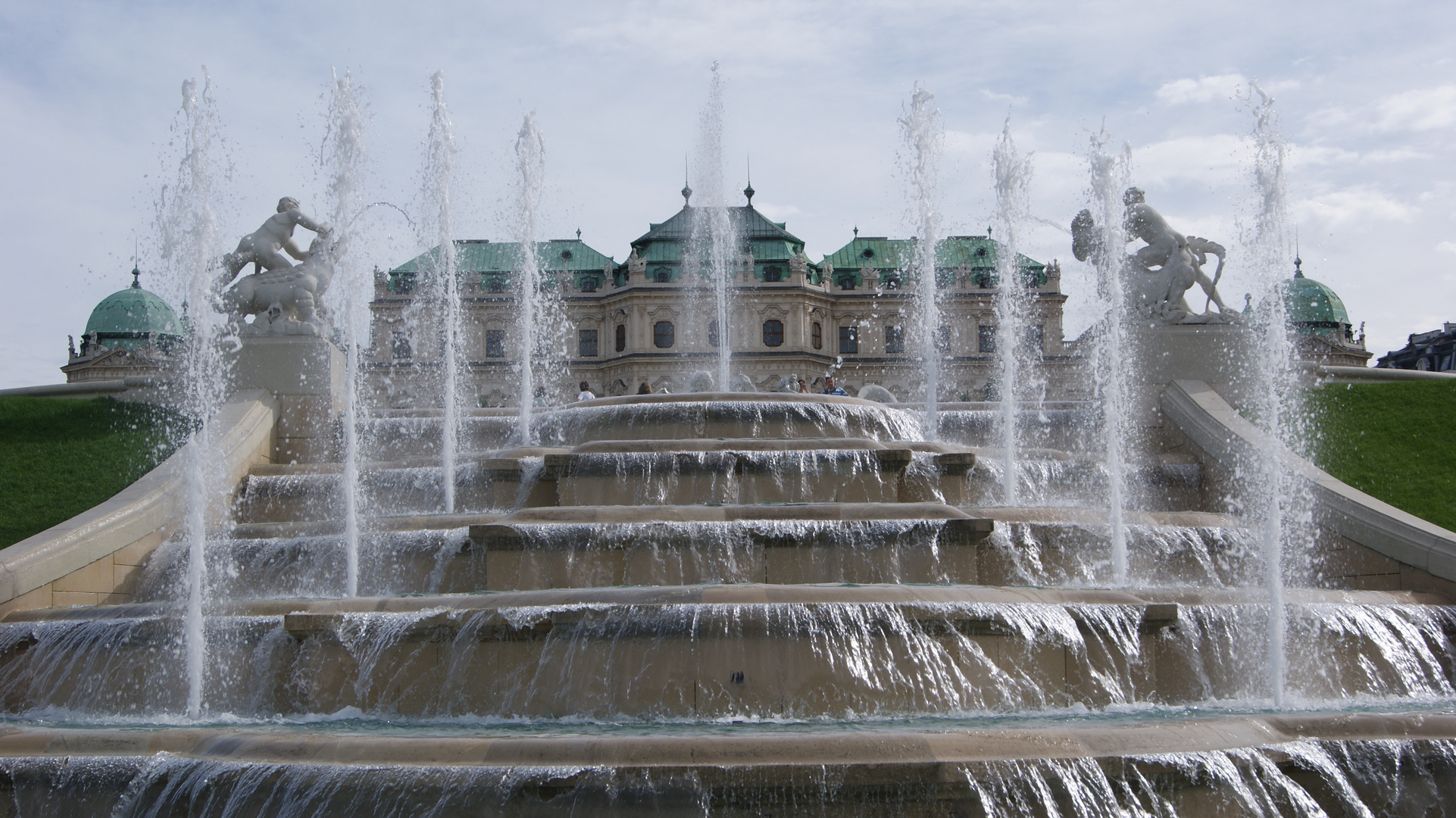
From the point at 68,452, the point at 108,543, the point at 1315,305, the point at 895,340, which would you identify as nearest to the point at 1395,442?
the point at 108,543

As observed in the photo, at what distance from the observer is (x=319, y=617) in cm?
752

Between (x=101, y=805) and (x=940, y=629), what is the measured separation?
462 cm

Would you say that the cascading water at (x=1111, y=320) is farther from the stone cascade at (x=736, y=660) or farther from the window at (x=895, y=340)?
the window at (x=895, y=340)

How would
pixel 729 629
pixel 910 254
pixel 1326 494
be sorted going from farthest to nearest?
pixel 910 254 < pixel 1326 494 < pixel 729 629

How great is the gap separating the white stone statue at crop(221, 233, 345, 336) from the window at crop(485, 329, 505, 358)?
55.5 meters

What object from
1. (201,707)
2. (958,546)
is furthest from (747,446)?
(201,707)

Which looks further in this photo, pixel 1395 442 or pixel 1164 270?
pixel 1164 270

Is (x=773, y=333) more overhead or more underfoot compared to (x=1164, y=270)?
more overhead

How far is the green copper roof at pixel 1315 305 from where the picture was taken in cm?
8719

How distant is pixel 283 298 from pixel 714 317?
2170 inches

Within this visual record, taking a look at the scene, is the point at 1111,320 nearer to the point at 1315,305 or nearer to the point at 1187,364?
the point at 1187,364

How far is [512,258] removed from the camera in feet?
230

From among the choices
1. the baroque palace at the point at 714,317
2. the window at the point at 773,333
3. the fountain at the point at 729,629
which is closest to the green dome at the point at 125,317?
the baroque palace at the point at 714,317

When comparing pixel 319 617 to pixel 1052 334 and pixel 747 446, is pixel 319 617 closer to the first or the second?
pixel 747 446
